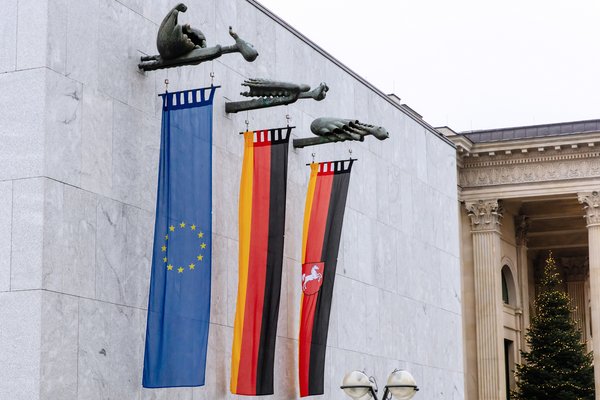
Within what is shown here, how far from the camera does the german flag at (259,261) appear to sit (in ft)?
56.0

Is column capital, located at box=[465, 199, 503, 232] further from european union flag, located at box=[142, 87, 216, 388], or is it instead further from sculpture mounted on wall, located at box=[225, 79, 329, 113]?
european union flag, located at box=[142, 87, 216, 388]

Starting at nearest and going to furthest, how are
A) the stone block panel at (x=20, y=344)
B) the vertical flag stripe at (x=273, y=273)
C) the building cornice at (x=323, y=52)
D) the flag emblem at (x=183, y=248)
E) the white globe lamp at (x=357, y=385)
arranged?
the stone block panel at (x=20, y=344) < the white globe lamp at (x=357, y=385) < the flag emblem at (x=183, y=248) < the vertical flag stripe at (x=273, y=273) < the building cornice at (x=323, y=52)

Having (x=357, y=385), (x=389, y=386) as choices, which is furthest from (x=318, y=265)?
(x=389, y=386)

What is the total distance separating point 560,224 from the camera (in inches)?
2520

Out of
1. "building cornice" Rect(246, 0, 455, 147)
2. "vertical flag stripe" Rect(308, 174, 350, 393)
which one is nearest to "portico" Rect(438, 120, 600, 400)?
"building cornice" Rect(246, 0, 455, 147)

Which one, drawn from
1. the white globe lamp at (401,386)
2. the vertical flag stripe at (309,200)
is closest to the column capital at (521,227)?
the vertical flag stripe at (309,200)

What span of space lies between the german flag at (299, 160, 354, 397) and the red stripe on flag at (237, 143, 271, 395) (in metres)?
1.98

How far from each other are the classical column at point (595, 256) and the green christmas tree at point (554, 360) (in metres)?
1.12

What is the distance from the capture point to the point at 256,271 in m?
17.3

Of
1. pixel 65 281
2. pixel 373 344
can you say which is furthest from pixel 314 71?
pixel 65 281

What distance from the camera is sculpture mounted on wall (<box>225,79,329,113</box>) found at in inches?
692

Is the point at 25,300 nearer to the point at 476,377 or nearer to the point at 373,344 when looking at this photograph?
the point at 373,344

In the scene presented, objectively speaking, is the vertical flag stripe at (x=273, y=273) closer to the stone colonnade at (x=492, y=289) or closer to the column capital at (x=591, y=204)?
the stone colonnade at (x=492, y=289)

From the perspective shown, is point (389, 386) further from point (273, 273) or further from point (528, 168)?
point (528, 168)
